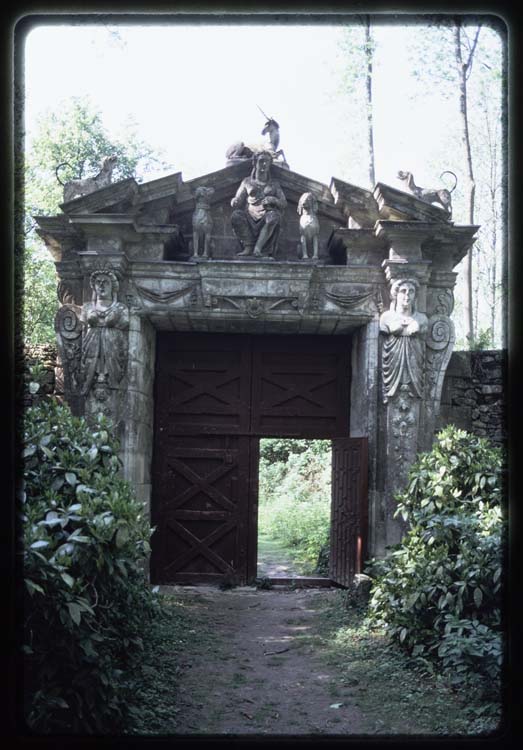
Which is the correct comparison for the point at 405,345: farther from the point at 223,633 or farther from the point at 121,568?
the point at 121,568

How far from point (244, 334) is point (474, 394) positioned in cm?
268

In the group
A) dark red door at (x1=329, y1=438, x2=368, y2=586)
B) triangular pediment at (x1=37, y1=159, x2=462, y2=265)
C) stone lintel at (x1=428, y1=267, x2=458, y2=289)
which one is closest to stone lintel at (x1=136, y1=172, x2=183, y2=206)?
triangular pediment at (x1=37, y1=159, x2=462, y2=265)

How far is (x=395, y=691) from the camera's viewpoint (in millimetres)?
4883

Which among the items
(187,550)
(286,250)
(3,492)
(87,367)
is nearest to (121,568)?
(3,492)

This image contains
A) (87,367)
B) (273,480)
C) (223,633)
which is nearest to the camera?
(223,633)

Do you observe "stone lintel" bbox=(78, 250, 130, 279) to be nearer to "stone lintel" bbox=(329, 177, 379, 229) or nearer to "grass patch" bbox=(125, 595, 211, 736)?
"stone lintel" bbox=(329, 177, 379, 229)

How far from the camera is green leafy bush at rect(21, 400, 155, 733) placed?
10.8 ft

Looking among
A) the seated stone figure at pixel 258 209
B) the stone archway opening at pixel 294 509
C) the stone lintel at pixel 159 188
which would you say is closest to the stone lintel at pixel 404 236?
the seated stone figure at pixel 258 209

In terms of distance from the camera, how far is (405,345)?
7.16 meters

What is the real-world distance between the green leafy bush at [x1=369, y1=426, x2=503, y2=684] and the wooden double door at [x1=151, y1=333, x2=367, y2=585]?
1.66m

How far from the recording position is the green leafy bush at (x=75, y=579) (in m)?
3.28

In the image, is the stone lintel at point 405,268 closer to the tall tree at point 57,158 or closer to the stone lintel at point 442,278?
the stone lintel at point 442,278

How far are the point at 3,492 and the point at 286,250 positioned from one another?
19.7ft

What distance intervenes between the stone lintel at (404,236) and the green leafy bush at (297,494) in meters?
5.50
